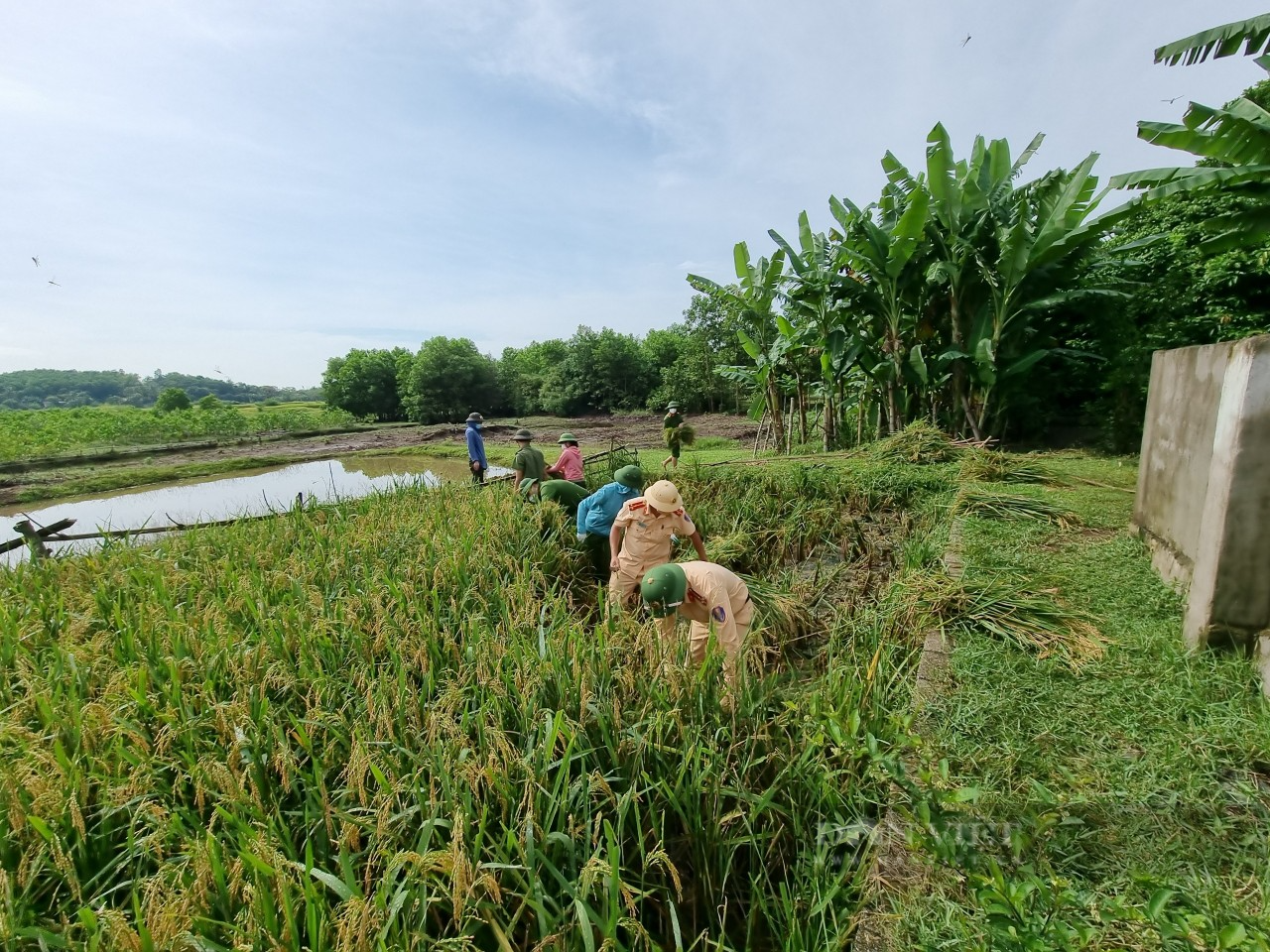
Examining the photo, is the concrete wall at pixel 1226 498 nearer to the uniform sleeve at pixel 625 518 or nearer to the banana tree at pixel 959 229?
the uniform sleeve at pixel 625 518

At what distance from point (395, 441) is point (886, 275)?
79.0ft

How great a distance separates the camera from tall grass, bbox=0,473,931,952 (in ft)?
4.61

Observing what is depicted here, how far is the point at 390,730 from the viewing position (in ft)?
6.61

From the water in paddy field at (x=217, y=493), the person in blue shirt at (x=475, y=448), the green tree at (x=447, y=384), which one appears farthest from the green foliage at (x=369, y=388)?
the person in blue shirt at (x=475, y=448)

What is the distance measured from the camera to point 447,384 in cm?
3688

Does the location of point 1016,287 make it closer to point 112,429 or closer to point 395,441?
point 395,441

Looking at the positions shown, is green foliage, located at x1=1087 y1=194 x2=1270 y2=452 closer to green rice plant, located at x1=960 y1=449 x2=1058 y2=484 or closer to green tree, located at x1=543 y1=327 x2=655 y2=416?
green rice plant, located at x1=960 y1=449 x2=1058 y2=484

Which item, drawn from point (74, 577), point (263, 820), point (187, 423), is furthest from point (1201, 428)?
point (187, 423)

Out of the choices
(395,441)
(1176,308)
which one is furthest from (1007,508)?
(395,441)

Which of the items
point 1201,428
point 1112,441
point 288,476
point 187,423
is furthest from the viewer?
point 187,423

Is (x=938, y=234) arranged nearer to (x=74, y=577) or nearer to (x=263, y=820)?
(x=263, y=820)

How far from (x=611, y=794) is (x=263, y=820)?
106 cm

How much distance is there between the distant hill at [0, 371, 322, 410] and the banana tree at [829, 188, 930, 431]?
50.7 m

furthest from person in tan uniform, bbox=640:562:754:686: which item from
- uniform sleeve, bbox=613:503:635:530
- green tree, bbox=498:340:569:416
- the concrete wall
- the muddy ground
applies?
green tree, bbox=498:340:569:416
